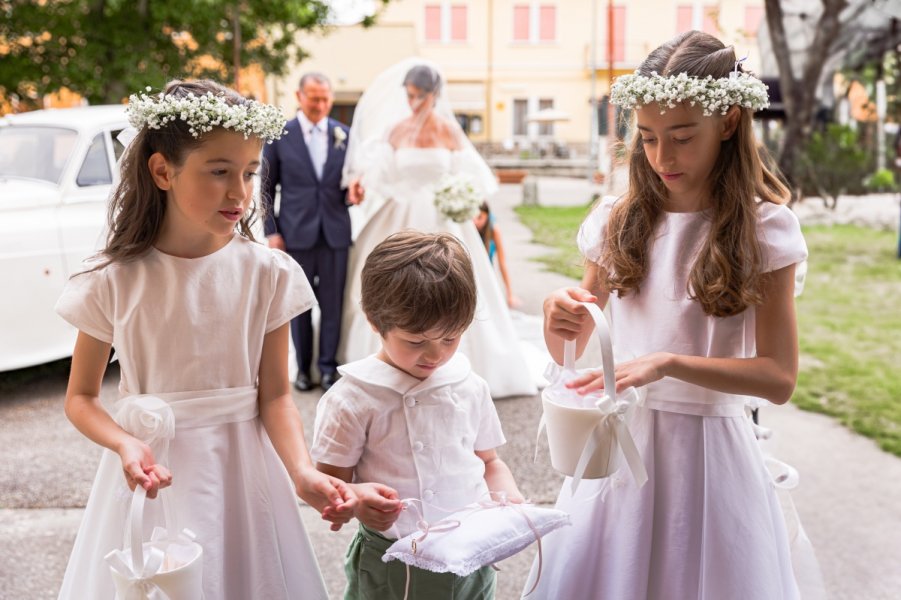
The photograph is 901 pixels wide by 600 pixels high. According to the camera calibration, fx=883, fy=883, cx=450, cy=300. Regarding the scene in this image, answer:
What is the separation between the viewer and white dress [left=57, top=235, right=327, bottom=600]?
2.11 metres

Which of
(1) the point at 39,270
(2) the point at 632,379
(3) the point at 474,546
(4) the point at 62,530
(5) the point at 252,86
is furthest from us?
(5) the point at 252,86

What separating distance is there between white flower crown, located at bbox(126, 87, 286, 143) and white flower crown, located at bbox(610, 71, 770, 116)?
0.87 m

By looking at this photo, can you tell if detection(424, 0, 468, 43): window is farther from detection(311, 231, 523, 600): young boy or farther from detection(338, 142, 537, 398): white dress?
detection(311, 231, 523, 600): young boy

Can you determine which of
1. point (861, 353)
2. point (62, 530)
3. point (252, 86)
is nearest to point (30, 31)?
point (252, 86)

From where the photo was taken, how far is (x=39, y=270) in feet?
19.2

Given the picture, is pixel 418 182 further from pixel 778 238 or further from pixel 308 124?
pixel 778 238

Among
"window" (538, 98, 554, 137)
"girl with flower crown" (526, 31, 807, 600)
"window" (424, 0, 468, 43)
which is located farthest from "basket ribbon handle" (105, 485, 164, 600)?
"window" (538, 98, 554, 137)

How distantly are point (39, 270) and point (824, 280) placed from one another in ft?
29.6

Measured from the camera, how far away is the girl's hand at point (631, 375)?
197 centimetres

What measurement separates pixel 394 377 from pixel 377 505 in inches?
14.2

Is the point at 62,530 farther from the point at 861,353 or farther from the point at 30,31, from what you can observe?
the point at 30,31

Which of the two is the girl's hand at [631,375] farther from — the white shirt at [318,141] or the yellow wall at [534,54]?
the yellow wall at [534,54]

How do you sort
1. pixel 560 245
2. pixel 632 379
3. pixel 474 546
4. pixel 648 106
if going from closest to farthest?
pixel 474 546 < pixel 632 379 < pixel 648 106 < pixel 560 245

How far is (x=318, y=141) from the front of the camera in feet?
20.1
